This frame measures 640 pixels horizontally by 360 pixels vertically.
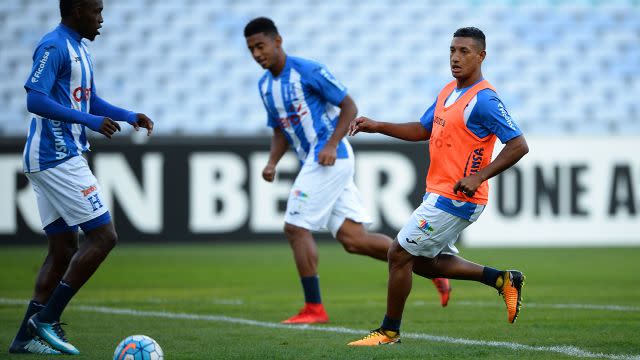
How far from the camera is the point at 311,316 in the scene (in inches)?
312

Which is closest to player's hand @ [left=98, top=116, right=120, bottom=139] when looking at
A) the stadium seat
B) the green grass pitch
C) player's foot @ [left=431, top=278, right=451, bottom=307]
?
the green grass pitch

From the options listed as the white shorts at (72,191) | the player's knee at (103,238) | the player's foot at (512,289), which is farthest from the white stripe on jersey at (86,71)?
the player's foot at (512,289)

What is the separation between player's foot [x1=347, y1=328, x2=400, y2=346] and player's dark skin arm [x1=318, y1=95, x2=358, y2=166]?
6.56 ft

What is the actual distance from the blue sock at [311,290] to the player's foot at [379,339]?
5.04ft

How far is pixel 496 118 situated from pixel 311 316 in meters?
2.44

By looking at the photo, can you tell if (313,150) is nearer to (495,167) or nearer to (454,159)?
(454,159)

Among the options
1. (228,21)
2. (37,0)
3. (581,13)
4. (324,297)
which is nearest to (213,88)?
(228,21)

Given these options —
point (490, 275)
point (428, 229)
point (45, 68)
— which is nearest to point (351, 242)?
point (490, 275)

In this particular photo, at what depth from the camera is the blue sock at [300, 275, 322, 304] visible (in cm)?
799

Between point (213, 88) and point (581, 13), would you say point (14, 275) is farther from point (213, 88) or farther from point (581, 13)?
point (581, 13)

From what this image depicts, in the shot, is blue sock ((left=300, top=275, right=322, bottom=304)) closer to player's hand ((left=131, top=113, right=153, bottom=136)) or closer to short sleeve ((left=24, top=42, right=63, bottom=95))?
player's hand ((left=131, top=113, right=153, bottom=136))

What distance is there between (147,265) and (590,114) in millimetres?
9690

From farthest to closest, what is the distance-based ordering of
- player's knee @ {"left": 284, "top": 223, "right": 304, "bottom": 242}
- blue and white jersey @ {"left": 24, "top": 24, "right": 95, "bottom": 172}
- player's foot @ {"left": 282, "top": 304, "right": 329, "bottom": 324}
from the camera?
1. player's knee @ {"left": 284, "top": 223, "right": 304, "bottom": 242}
2. player's foot @ {"left": 282, "top": 304, "right": 329, "bottom": 324}
3. blue and white jersey @ {"left": 24, "top": 24, "right": 95, "bottom": 172}

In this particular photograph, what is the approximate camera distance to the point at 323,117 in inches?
334
